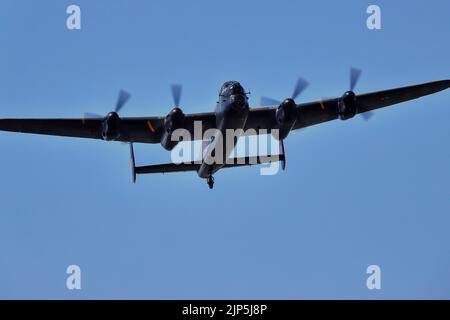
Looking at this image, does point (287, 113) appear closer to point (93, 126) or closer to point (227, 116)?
point (227, 116)

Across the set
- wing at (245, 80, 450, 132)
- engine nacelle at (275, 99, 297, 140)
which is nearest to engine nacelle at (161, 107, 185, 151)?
wing at (245, 80, 450, 132)

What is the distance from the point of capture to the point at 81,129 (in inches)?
1217

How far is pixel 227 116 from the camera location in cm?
2831

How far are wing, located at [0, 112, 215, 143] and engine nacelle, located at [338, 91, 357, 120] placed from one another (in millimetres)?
5532

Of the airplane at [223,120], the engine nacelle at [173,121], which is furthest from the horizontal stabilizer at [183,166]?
the engine nacelle at [173,121]

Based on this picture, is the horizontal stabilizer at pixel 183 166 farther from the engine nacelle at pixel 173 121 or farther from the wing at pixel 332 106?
the engine nacelle at pixel 173 121

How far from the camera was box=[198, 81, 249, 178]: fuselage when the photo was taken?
92.4 ft

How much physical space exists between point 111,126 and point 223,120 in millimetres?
4575

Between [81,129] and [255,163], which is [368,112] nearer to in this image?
[255,163]

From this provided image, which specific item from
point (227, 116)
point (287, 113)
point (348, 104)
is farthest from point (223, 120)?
point (348, 104)
